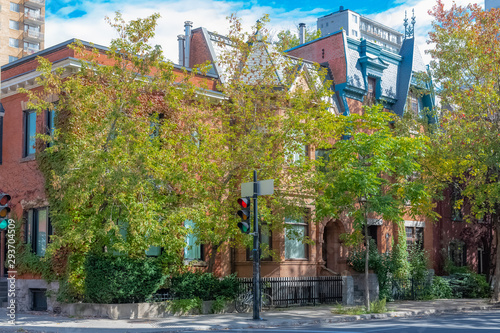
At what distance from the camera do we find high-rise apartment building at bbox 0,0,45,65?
82062 mm

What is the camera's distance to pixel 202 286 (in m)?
21.6

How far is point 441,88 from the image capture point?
31219 millimetres

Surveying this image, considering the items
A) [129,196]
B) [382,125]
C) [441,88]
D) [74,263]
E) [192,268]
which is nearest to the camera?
[129,196]

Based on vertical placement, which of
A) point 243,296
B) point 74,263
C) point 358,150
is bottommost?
point 243,296

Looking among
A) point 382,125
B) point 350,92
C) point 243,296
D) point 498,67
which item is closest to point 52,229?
point 243,296

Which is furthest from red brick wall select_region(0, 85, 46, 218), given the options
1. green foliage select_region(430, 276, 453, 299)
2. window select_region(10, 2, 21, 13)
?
window select_region(10, 2, 21, 13)

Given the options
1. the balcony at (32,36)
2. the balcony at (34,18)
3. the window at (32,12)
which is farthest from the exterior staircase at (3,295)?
the window at (32,12)

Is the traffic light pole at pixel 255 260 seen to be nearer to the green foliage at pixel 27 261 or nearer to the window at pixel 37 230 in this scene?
the green foliage at pixel 27 261

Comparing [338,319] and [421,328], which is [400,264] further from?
[421,328]

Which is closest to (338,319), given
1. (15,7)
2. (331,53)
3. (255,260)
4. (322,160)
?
(255,260)

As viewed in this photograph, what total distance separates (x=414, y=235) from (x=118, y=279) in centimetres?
2071

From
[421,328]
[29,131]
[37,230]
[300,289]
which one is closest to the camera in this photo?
[421,328]

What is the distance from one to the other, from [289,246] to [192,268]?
15.8ft

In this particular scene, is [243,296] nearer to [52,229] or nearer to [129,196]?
[129,196]
